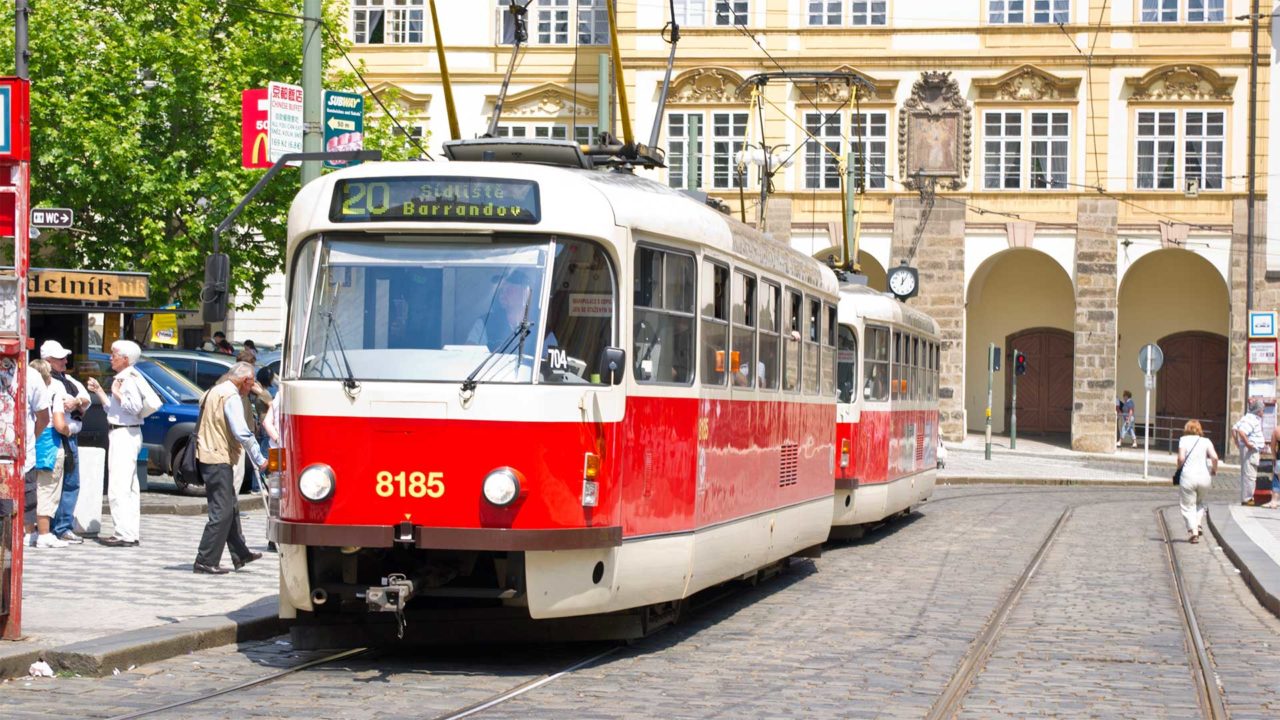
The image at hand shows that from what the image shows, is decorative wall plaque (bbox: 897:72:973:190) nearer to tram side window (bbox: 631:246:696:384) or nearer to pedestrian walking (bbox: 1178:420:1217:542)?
pedestrian walking (bbox: 1178:420:1217:542)

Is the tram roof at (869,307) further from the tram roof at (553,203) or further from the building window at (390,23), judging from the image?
the building window at (390,23)

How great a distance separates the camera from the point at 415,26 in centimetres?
4931

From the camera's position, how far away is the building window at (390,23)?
1940 inches

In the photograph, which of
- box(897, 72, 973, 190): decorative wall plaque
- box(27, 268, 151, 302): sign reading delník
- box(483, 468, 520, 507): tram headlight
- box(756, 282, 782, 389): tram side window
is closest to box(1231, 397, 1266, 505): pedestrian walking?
box(27, 268, 151, 302): sign reading delník

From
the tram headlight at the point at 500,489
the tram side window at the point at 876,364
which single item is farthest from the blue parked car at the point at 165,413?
the tram headlight at the point at 500,489

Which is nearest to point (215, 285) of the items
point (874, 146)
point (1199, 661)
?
point (1199, 661)

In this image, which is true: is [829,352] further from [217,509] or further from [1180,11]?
[1180,11]

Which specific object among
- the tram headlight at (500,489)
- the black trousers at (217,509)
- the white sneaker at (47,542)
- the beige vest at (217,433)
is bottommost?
the white sneaker at (47,542)

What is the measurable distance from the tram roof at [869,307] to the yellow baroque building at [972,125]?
945 inches

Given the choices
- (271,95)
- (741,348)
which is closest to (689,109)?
(271,95)

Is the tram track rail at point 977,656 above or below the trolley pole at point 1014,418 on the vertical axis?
below

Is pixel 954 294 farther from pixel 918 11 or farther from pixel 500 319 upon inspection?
pixel 500 319

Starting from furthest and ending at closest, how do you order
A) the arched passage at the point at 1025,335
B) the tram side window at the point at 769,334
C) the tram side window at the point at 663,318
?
the arched passage at the point at 1025,335 < the tram side window at the point at 769,334 < the tram side window at the point at 663,318

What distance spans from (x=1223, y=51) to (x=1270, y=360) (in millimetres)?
18072
